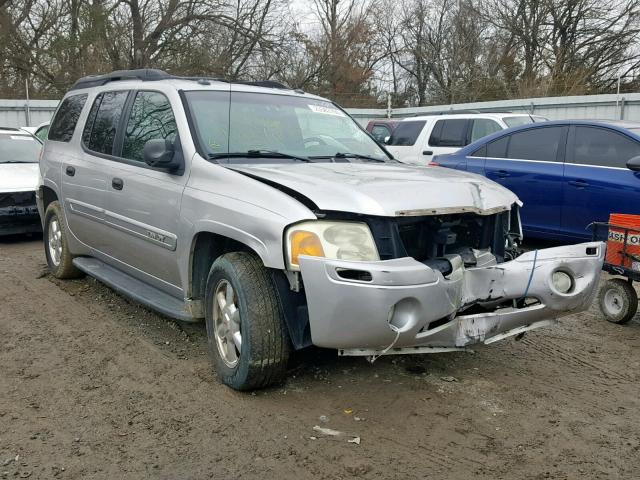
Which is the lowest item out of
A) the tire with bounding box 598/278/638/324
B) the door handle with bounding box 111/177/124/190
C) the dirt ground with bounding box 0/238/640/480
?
the dirt ground with bounding box 0/238/640/480

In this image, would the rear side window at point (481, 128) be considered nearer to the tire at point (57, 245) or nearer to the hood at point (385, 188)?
the hood at point (385, 188)

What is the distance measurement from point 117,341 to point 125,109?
1.82 metres

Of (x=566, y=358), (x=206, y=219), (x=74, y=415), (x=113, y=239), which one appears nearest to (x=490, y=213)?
(x=566, y=358)

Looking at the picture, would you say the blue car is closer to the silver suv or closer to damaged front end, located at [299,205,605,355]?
the silver suv

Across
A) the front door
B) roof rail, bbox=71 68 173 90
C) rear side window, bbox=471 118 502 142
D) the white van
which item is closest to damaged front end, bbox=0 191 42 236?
roof rail, bbox=71 68 173 90

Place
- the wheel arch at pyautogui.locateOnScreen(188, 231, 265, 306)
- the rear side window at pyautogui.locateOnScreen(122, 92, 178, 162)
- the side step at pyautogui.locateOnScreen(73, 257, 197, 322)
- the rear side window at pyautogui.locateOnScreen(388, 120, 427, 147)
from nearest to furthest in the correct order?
the wheel arch at pyautogui.locateOnScreen(188, 231, 265, 306) → the side step at pyautogui.locateOnScreen(73, 257, 197, 322) → the rear side window at pyautogui.locateOnScreen(122, 92, 178, 162) → the rear side window at pyautogui.locateOnScreen(388, 120, 427, 147)

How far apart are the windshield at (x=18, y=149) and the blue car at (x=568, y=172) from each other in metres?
6.81

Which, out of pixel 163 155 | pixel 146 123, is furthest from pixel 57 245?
pixel 163 155

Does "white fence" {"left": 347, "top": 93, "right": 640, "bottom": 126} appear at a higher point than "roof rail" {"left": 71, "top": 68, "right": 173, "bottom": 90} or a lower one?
higher

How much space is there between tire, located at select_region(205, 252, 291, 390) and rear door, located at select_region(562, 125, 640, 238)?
436 centimetres

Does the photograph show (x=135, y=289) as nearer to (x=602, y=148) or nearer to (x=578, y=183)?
(x=578, y=183)

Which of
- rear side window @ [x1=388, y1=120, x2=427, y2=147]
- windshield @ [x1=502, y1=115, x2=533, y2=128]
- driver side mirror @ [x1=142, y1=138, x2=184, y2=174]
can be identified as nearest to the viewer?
driver side mirror @ [x1=142, y1=138, x2=184, y2=174]

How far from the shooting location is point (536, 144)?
300 inches

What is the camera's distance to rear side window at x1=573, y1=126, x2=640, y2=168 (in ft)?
21.9
